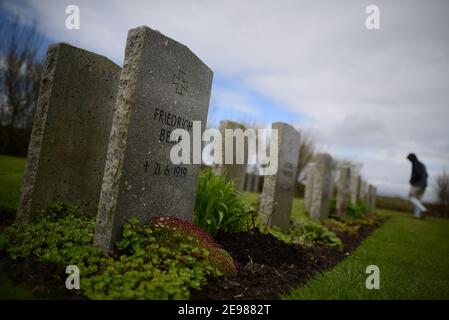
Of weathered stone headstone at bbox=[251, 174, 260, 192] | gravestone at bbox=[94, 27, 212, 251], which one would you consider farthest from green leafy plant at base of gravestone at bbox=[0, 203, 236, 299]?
weathered stone headstone at bbox=[251, 174, 260, 192]

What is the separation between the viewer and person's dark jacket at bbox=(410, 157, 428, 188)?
1353 centimetres

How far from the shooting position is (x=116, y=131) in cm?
306

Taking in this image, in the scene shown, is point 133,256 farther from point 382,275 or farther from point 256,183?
point 256,183

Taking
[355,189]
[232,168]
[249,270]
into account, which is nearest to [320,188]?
[232,168]

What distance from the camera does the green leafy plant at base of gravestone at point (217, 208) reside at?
4.49 meters

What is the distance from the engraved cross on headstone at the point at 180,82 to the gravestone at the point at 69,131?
1.41 m

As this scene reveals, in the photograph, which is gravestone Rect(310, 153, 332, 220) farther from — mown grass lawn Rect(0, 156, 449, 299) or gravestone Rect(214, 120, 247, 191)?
gravestone Rect(214, 120, 247, 191)

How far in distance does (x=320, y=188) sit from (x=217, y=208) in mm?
5412

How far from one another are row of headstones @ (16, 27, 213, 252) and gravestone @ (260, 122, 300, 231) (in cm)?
227

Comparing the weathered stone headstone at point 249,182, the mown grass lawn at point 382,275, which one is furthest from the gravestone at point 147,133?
the weathered stone headstone at point 249,182

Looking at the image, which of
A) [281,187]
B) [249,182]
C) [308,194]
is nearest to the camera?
[281,187]

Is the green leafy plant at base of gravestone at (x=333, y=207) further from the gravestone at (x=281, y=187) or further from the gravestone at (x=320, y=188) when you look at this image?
the gravestone at (x=281, y=187)
